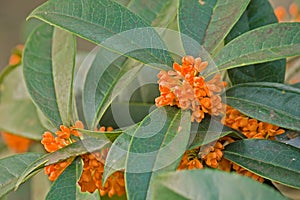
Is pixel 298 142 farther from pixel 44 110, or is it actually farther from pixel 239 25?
pixel 44 110

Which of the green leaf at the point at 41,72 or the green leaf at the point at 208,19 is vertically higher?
the green leaf at the point at 208,19

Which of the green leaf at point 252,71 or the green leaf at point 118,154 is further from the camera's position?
the green leaf at point 252,71

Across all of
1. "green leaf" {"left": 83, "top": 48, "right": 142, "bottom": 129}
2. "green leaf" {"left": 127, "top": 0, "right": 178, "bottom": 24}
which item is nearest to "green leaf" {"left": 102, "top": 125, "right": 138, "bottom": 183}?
"green leaf" {"left": 83, "top": 48, "right": 142, "bottom": 129}

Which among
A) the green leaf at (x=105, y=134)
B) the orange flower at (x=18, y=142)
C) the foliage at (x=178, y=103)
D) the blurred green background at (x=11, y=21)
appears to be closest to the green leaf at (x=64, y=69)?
the foliage at (x=178, y=103)

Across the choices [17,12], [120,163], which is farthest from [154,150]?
[17,12]

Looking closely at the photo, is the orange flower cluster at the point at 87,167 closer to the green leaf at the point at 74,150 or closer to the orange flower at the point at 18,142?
the green leaf at the point at 74,150

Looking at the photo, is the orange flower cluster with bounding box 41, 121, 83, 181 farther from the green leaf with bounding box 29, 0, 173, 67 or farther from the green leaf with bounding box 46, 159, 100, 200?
the green leaf with bounding box 29, 0, 173, 67
